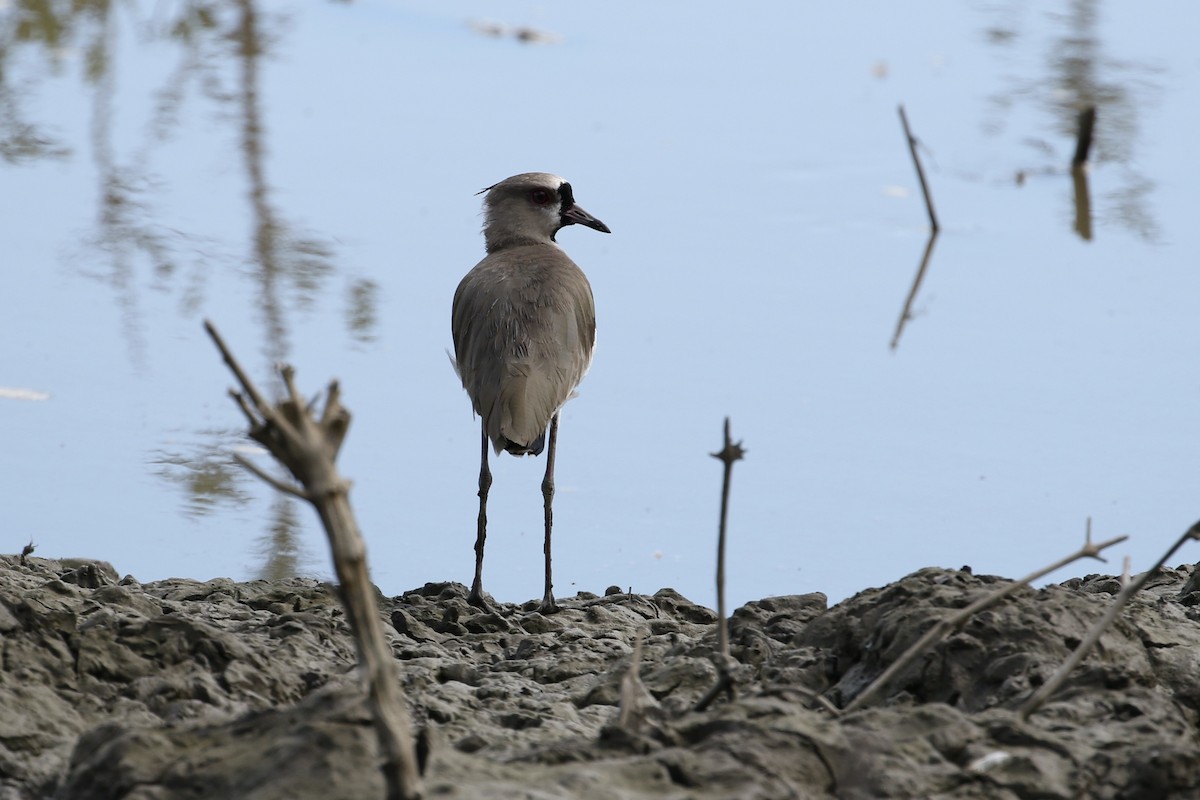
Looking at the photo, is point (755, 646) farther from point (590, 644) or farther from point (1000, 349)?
point (1000, 349)

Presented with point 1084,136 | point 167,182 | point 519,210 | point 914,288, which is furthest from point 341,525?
point 1084,136

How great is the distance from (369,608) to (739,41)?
11716 mm

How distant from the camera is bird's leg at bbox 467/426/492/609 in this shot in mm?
5798

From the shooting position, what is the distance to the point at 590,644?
5035 millimetres

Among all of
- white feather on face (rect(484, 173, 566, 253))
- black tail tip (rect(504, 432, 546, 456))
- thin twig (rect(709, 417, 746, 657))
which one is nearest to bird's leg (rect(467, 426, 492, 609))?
black tail tip (rect(504, 432, 546, 456))

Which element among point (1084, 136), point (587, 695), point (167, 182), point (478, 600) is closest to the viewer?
point (587, 695)

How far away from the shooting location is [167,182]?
1031cm

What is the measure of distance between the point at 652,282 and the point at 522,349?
9.21ft

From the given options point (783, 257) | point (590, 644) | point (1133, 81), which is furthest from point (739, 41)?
point (590, 644)

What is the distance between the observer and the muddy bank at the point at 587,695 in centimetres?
309

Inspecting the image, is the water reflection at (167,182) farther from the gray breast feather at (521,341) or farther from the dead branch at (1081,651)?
the dead branch at (1081,651)

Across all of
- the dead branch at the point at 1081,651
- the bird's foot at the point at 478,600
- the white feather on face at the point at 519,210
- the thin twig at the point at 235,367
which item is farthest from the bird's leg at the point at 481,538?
the thin twig at the point at 235,367

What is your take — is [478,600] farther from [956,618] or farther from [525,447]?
[956,618]

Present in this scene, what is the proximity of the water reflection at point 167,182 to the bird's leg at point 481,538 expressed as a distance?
0.72 meters
